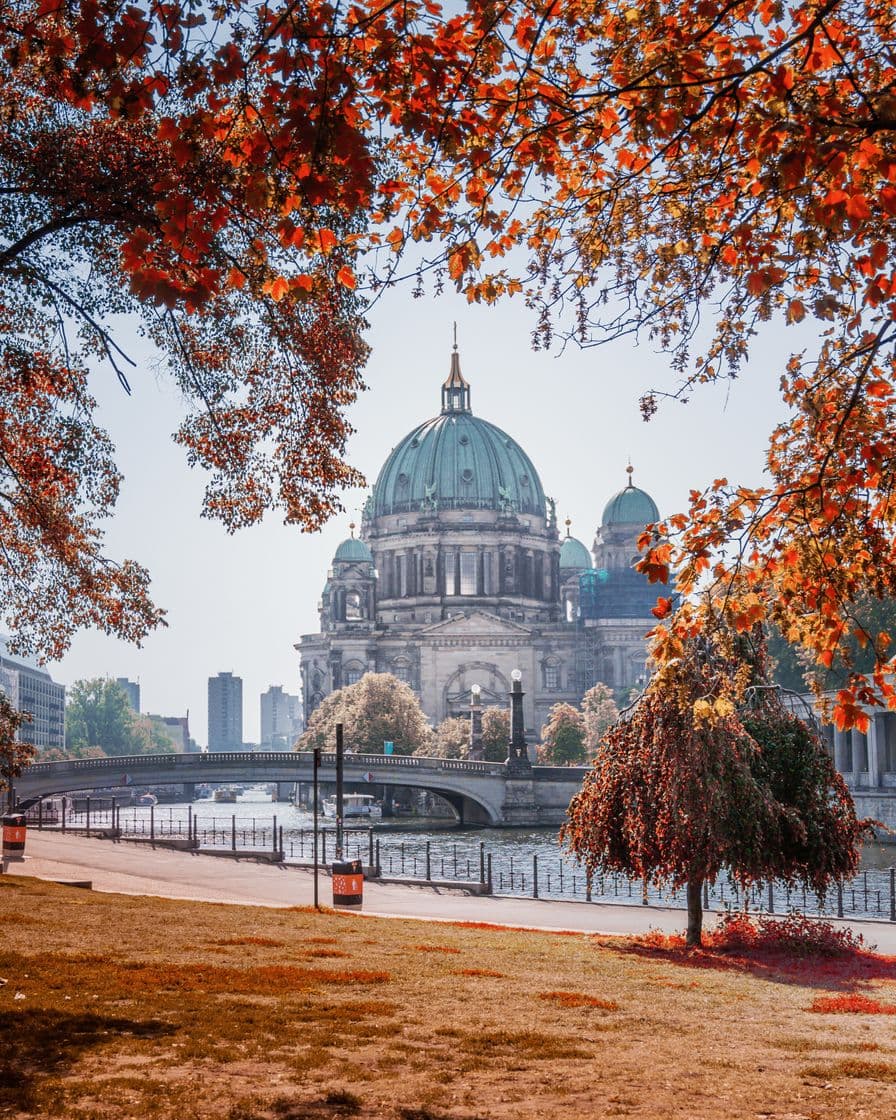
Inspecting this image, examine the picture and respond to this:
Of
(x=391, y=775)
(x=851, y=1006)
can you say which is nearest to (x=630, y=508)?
(x=391, y=775)

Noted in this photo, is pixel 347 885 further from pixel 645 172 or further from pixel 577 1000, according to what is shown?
pixel 645 172

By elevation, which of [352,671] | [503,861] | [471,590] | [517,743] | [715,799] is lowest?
[503,861]

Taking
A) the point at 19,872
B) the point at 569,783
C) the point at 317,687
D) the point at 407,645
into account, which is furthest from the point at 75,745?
the point at 19,872

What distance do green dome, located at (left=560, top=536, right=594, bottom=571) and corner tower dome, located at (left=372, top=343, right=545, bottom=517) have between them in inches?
657

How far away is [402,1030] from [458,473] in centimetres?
15766

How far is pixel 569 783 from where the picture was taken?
102m

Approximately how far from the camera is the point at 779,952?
2562 centimetres

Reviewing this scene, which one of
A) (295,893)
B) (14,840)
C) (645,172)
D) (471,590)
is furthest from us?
(471,590)

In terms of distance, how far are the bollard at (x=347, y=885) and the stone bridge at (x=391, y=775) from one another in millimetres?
58476

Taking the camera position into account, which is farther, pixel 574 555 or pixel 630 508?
pixel 574 555

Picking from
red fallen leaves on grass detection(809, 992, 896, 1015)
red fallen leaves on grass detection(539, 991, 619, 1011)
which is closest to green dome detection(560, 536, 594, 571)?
red fallen leaves on grass detection(809, 992, 896, 1015)

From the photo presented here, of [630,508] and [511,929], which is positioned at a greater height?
[630,508]

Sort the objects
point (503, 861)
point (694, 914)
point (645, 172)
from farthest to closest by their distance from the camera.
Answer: point (503, 861) → point (694, 914) → point (645, 172)

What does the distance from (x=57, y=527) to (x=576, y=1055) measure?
45.5ft
